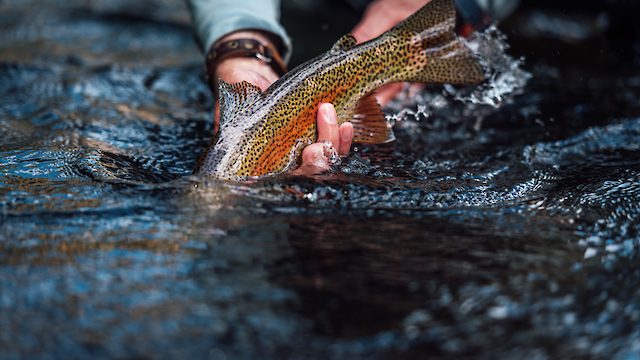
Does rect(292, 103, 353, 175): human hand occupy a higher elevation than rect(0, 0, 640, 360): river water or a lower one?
higher

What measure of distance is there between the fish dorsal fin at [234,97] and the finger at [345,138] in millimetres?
495

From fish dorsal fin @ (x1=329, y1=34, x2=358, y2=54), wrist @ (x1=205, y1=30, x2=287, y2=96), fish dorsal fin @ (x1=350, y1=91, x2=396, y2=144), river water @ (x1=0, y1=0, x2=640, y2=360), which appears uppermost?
Answer: wrist @ (x1=205, y1=30, x2=287, y2=96)

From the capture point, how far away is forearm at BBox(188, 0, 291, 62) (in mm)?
3562

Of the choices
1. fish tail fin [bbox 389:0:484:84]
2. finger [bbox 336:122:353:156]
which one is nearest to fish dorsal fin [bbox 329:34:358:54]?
fish tail fin [bbox 389:0:484:84]

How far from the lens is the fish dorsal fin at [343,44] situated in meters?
2.89

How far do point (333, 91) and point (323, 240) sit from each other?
Result: 43.1 inches

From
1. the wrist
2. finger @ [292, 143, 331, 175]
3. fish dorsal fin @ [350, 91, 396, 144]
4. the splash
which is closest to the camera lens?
finger @ [292, 143, 331, 175]

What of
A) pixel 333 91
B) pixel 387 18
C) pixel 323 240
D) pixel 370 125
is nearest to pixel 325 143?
pixel 333 91

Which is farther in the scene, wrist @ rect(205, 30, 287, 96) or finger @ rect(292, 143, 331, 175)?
wrist @ rect(205, 30, 287, 96)

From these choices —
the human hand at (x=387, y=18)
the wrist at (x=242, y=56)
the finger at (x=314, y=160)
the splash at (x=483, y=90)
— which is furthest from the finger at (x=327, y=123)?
the human hand at (x=387, y=18)

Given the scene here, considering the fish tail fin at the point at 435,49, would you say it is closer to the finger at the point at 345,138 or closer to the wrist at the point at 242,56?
the finger at the point at 345,138

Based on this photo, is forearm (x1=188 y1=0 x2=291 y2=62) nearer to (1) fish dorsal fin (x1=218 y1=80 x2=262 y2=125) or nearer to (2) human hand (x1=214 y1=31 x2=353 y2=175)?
(2) human hand (x1=214 y1=31 x2=353 y2=175)

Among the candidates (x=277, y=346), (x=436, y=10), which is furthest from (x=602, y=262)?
(x=436, y=10)

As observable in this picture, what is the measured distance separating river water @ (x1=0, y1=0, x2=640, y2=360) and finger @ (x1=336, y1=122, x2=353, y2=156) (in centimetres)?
13
